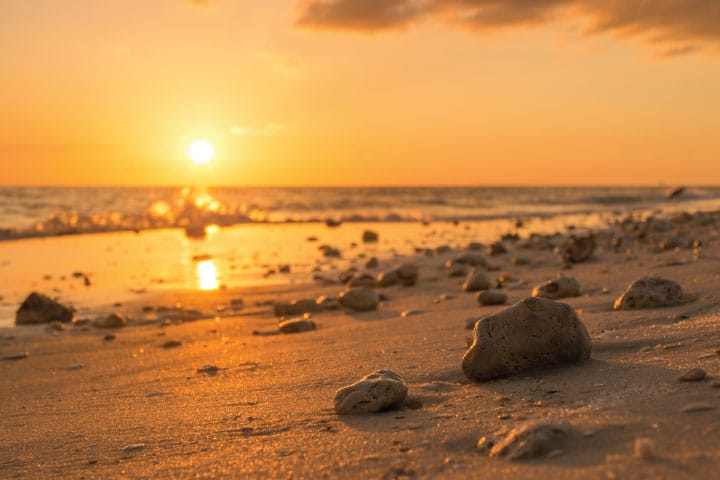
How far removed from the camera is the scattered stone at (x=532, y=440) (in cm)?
207

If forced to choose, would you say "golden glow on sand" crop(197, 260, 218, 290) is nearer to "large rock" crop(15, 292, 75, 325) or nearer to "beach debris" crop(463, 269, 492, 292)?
"large rock" crop(15, 292, 75, 325)

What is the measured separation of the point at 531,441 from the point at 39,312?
5893 mm

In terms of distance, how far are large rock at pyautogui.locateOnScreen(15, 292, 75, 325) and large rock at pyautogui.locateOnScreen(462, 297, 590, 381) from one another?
497cm

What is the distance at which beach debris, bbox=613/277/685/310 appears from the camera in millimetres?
4375

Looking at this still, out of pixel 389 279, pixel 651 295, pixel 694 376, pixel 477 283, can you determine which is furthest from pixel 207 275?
pixel 694 376

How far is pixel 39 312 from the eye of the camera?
6574 millimetres

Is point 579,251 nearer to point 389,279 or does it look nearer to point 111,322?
point 389,279

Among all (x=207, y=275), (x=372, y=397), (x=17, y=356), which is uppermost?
(x=372, y=397)

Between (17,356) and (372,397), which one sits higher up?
(372,397)

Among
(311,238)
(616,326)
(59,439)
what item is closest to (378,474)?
(59,439)

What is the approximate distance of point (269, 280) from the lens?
9.14 meters

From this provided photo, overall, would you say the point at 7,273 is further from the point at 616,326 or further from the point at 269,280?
the point at 616,326

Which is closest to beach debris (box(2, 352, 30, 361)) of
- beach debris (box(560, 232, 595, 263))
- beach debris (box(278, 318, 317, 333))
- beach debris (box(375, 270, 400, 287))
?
beach debris (box(278, 318, 317, 333))

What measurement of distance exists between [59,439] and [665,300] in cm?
378
